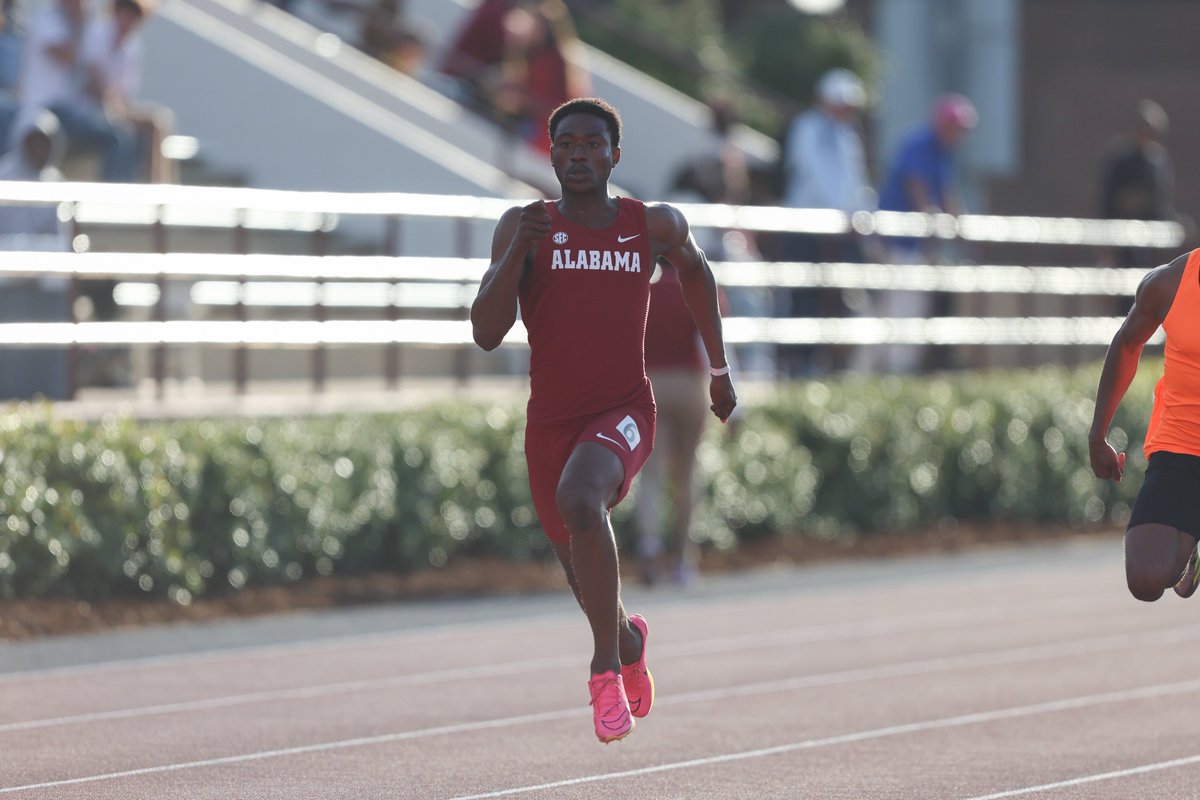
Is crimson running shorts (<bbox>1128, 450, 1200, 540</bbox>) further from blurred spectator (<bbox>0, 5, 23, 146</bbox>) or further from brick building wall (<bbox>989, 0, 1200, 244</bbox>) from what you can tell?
brick building wall (<bbox>989, 0, 1200, 244</bbox>)

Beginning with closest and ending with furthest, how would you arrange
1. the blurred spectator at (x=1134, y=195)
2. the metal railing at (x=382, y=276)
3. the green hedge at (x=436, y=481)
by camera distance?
the green hedge at (x=436, y=481)
the metal railing at (x=382, y=276)
the blurred spectator at (x=1134, y=195)

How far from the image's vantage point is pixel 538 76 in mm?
22000

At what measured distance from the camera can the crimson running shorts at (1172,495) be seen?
8.25 meters

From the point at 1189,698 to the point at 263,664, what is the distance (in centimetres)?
437

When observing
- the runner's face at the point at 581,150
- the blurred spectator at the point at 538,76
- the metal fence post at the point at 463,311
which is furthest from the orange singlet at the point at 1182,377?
the blurred spectator at the point at 538,76

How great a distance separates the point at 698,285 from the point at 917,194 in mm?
11983

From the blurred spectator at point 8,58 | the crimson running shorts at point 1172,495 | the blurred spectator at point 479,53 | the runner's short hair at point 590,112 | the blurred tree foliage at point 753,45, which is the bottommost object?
the crimson running shorts at point 1172,495

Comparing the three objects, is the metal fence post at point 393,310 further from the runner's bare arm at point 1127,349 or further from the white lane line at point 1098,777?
the white lane line at point 1098,777

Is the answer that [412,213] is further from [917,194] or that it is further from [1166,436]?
[1166,436]

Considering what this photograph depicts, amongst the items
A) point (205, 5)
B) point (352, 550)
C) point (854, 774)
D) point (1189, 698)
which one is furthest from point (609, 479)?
point (205, 5)

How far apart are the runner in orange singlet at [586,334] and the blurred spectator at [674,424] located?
272 inches

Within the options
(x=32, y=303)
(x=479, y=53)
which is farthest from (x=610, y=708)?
(x=479, y=53)

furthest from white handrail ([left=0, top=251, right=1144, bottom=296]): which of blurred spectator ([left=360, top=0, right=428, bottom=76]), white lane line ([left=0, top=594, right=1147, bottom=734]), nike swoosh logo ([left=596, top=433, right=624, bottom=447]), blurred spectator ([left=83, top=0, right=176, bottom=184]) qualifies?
blurred spectator ([left=360, top=0, right=428, bottom=76])

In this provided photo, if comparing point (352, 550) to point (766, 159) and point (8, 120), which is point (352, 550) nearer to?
point (8, 120)
